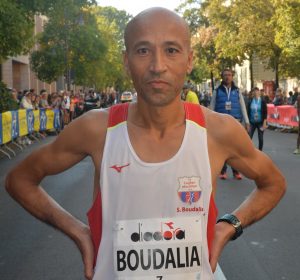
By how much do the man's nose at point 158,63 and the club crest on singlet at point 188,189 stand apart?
0.39 meters

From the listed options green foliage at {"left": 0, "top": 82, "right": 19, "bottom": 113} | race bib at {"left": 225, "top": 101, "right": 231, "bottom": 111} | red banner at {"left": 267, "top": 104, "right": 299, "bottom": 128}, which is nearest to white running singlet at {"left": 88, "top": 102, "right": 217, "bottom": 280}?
race bib at {"left": 225, "top": 101, "right": 231, "bottom": 111}

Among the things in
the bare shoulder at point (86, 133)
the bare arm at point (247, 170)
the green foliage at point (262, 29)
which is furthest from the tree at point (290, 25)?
the bare shoulder at point (86, 133)

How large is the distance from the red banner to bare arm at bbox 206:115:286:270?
1952 cm

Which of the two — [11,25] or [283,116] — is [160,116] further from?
[283,116]

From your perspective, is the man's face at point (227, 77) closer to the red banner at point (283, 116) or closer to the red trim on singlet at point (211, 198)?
the red trim on singlet at point (211, 198)

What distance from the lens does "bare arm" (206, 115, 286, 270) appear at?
213 cm

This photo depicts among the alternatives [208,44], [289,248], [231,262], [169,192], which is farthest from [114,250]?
[208,44]

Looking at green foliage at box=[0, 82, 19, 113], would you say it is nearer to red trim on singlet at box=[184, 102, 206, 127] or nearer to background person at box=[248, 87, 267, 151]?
background person at box=[248, 87, 267, 151]

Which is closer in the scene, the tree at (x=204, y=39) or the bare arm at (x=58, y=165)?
the bare arm at (x=58, y=165)

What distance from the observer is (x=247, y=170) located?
7.22 feet

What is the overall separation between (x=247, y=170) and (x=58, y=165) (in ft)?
2.44

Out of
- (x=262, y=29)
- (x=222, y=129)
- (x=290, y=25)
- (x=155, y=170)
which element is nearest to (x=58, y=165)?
(x=155, y=170)

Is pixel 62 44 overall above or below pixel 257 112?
above

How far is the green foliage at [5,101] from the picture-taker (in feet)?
54.1
